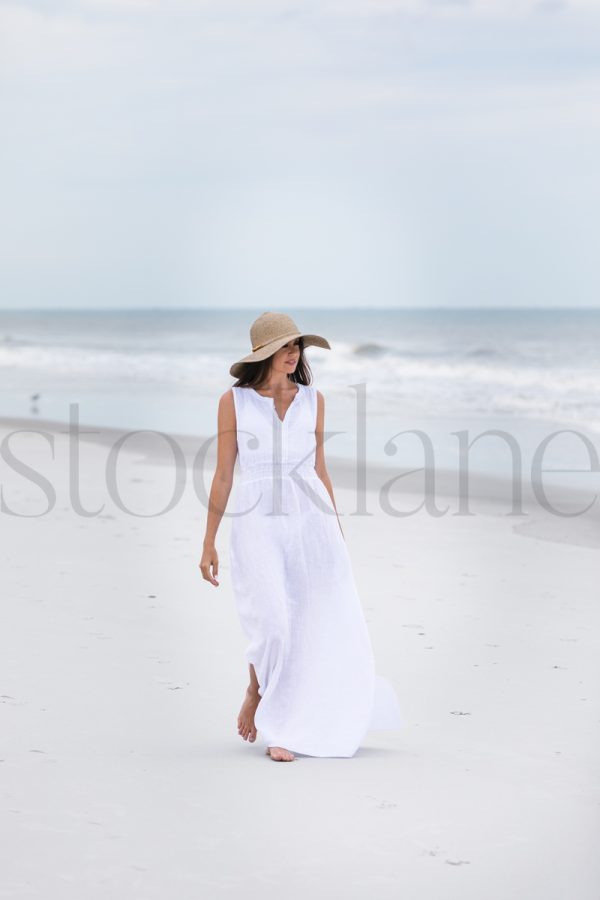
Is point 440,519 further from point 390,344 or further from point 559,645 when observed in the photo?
point 390,344

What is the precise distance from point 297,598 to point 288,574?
8 centimetres

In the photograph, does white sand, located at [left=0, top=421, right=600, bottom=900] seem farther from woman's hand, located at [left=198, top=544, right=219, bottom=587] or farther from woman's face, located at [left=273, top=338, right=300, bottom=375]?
woman's face, located at [left=273, top=338, right=300, bottom=375]

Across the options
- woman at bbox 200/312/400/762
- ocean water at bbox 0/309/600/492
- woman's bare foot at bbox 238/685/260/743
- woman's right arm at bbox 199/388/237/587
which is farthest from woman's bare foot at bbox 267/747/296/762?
ocean water at bbox 0/309/600/492

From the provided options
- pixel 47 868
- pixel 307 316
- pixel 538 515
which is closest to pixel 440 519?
pixel 538 515

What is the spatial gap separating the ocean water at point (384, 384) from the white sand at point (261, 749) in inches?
213

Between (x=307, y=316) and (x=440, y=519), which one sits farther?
(x=307, y=316)

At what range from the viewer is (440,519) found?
9227 mm

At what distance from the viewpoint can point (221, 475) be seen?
13.4 ft

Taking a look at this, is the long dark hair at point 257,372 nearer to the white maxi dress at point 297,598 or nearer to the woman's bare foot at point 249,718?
the white maxi dress at point 297,598

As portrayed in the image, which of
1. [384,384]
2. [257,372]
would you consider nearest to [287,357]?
[257,372]

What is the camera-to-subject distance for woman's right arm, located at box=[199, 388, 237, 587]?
404 centimetres

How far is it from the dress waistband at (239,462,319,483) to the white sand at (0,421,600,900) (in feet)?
2.89

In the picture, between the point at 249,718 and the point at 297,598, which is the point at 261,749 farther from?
the point at 297,598

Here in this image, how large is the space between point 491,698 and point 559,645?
972 mm
